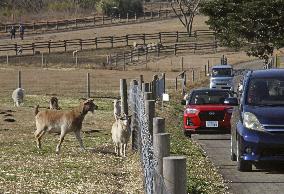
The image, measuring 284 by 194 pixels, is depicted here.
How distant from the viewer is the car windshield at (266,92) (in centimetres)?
1480

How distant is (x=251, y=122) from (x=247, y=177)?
958 mm

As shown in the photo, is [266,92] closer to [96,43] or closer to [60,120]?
[60,120]

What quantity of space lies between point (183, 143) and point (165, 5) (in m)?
119

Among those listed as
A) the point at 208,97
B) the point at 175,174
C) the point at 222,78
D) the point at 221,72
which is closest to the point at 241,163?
the point at 175,174

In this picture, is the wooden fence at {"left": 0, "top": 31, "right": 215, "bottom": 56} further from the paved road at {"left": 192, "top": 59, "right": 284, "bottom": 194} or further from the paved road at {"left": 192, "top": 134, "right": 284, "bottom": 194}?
the paved road at {"left": 192, "top": 134, "right": 284, "bottom": 194}

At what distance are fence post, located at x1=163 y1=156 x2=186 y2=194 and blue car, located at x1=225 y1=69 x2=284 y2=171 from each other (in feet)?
23.4

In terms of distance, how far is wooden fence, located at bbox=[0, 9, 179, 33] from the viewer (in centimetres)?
10119

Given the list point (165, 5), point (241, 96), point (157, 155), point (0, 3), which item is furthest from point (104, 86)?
point (165, 5)

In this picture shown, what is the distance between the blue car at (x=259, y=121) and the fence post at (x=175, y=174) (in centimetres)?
714

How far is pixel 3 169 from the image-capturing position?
14.7 m

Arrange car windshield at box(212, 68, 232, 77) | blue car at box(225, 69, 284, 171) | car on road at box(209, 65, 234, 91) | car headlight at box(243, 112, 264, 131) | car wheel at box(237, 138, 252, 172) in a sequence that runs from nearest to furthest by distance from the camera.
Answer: blue car at box(225, 69, 284, 171)
car headlight at box(243, 112, 264, 131)
car wheel at box(237, 138, 252, 172)
car on road at box(209, 65, 234, 91)
car windshield at box(212, 68, 232, 77)

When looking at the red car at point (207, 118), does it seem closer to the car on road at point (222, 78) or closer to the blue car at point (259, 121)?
the blue car at point (259, 121)

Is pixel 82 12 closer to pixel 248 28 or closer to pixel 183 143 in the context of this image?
pixel 248 28

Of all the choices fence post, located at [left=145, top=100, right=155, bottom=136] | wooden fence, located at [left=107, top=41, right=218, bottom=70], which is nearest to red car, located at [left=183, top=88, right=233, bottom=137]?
fence post, located at [left=145, top=100, right=155, bottom=136]
